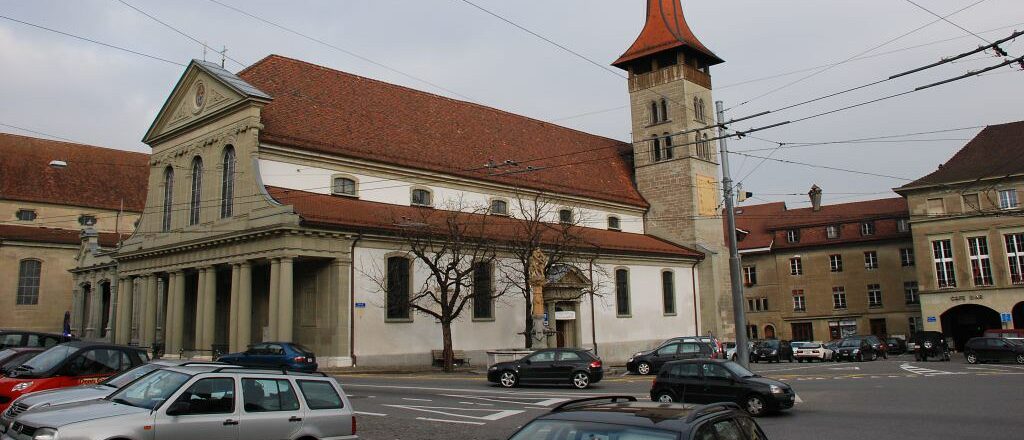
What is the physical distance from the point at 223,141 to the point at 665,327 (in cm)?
2818

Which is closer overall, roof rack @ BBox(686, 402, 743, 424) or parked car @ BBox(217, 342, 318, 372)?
roof rack @ BBox(686, 402, 743, 424)

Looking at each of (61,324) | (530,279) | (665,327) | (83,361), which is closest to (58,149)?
(61,324)

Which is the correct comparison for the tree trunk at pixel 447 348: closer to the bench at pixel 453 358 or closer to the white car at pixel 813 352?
the bench at pixel 453 358

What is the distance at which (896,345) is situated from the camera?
2039 inches

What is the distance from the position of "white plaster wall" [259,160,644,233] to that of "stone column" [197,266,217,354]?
5495 mm

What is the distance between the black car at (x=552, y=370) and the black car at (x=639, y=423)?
17.6m

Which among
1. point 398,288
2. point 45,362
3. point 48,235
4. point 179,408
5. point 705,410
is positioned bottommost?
point 179,408

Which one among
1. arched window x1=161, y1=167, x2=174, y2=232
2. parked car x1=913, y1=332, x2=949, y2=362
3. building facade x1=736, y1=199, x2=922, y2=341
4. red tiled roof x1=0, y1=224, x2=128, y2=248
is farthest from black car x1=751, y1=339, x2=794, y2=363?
red tiled roof x1=0, y1=224, x2=128, y2=248

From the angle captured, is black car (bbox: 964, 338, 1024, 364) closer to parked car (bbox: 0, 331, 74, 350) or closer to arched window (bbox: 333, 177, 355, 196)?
arched window (bbox: 333, 177, 355, 196)

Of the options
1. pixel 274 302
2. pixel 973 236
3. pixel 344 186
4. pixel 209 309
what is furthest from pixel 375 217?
pixel 973 236

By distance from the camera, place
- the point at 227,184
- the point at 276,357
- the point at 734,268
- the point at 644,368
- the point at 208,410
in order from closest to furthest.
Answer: the point at 208,410 < the point at 734,268 < the point at 276,357 < the point at 644,368 < the point at 227,184

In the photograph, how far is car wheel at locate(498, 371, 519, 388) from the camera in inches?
956

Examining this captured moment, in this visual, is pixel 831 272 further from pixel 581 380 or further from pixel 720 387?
pixel 720 387

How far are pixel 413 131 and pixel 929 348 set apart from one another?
31095 millimetres
